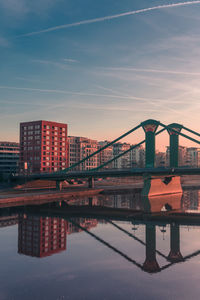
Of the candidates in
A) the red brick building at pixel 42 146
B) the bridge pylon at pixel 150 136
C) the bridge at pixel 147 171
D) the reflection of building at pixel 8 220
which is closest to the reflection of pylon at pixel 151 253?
the reflection of building at pixel 8 220

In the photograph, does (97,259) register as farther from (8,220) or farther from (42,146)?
(42,146)

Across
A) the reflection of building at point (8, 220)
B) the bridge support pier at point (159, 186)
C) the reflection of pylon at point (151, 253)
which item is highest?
the bridge support pier at point (159, 186)

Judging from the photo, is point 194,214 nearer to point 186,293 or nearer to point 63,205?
point 63,205

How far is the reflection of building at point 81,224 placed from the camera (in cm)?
5403

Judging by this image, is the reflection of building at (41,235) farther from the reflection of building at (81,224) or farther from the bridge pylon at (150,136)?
the bridge pylon at (150,136)

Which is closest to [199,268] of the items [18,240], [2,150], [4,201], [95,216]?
[18,240]

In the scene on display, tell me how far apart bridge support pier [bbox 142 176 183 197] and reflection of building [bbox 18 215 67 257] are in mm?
46785

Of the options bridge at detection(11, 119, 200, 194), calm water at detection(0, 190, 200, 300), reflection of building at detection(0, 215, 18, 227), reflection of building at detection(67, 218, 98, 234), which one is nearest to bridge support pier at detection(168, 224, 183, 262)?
calm water at detection(0, 190, 200, 300)

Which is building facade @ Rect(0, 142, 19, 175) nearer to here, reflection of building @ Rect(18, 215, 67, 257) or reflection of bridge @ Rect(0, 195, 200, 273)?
reflection of bridge @ Rect(0, 195, 200, 273)

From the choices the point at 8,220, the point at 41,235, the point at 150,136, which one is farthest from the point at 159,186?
the point at 41,235

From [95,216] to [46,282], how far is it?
4029 cm

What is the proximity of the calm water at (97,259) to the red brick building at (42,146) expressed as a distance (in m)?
79.0

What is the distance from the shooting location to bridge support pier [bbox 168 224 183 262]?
3815cm

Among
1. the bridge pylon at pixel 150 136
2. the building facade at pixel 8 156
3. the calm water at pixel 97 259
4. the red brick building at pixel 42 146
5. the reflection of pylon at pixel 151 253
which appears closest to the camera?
the calm water at pixel 97 259
